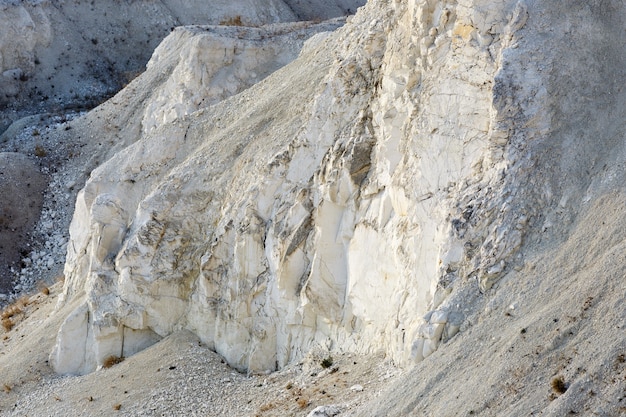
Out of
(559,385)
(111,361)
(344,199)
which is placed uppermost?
(344,199)

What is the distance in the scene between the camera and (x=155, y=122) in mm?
38625

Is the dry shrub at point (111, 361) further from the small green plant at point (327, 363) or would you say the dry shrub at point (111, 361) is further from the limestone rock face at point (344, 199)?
the small green plant at point (327, 363)

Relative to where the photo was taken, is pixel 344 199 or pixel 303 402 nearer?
pixel 303 402

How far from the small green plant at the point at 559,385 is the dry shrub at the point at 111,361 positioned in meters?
13.5

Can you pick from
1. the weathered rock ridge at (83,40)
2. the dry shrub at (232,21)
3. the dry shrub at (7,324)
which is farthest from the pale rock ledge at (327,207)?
the dry shrub at (232,21)

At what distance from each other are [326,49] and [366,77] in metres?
5.37

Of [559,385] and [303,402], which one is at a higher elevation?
[303,402]

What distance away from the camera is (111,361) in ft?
78.4

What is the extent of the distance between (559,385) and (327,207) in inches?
322

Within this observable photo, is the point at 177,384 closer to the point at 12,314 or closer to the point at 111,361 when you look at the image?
the point at 111,361

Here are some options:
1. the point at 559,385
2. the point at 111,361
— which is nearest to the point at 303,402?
the point at 559,385

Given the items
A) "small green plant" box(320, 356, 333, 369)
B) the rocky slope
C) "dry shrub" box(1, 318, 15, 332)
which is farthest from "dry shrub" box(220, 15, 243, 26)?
"small green plant" box(320, 356, 333, 369)

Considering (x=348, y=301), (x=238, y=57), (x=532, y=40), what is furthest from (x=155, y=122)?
(x=532, y=40)

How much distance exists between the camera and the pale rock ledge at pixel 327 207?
17.1 m
